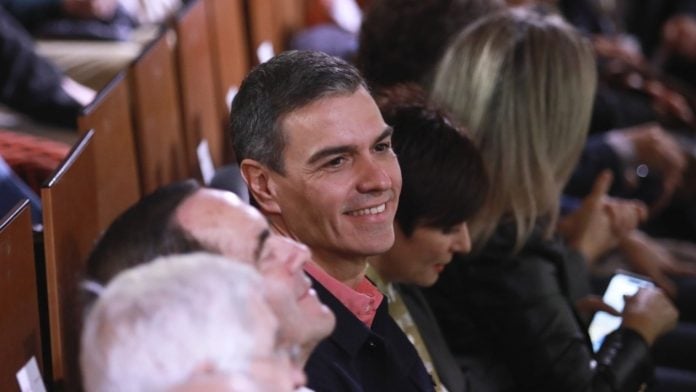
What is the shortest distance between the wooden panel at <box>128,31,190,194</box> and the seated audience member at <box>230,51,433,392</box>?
0.87m

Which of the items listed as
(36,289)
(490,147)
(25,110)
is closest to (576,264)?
(490,147)

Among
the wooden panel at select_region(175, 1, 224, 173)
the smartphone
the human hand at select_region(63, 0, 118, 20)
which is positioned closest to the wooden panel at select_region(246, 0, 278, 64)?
the wooden panel at select_region(175, 1, 224, 173)

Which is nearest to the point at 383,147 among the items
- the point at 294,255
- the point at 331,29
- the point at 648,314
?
the point at 294,255

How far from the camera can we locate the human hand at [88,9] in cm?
383

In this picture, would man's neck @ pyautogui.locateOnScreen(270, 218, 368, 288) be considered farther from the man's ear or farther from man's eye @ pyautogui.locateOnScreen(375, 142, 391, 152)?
man's eye @ pyautogui.locateOnScreen(375, 142, 391, 152)

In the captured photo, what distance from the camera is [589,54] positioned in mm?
2434

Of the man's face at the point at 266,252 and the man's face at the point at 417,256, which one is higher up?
the man's face at the point at 266,252

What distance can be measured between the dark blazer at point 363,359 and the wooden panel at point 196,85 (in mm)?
1176

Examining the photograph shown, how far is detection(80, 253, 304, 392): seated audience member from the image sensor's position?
1.09 m

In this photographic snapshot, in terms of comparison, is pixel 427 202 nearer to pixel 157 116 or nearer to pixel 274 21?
pixel 157 116

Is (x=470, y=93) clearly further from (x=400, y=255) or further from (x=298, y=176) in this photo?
(x=298, y=176)

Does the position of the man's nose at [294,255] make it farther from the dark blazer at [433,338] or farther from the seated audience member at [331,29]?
the seated audience member at [331,29]

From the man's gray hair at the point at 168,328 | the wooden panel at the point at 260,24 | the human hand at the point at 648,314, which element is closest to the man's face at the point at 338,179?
the man's gray hair at the point at 168,328

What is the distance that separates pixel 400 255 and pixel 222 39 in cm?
146
